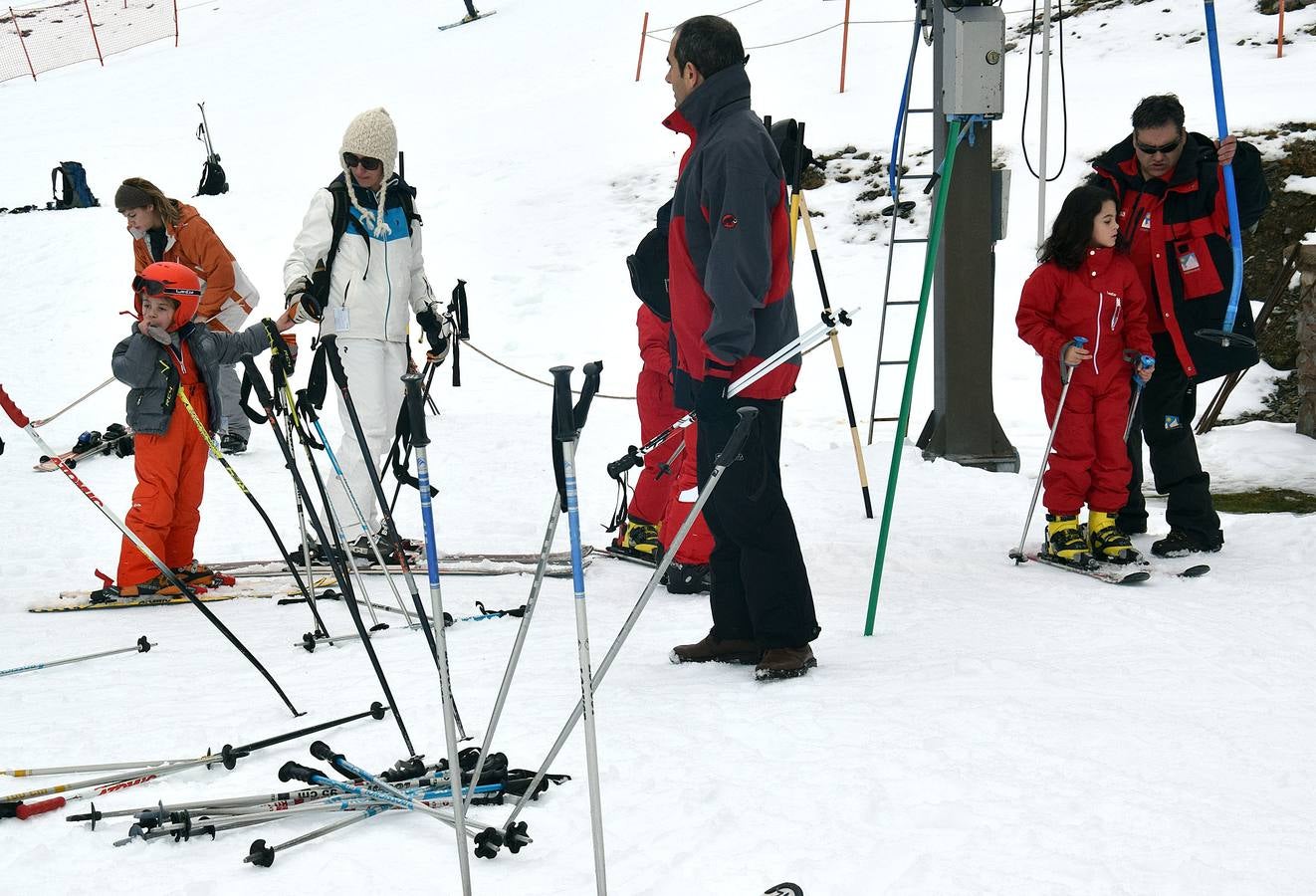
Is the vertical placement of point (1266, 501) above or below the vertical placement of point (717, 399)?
below

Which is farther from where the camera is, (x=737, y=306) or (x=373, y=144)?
(x=373, y=144)

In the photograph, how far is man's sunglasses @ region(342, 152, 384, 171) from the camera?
517 centimetres

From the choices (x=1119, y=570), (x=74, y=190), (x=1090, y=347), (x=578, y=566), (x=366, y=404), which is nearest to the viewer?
(x=578, y=566)

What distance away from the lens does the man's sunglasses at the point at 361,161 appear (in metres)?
5.17

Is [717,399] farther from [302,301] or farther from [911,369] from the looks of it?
[302,301]

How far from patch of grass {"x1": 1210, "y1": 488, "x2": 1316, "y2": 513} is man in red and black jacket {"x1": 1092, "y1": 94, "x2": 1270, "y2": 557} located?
80 centimetres

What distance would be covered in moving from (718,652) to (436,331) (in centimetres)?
245

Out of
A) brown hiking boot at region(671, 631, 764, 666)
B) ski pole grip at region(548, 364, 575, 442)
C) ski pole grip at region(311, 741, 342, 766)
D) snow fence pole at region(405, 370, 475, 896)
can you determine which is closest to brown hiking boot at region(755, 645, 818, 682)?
brown hiking boot at region(671, 631, 764, 666)

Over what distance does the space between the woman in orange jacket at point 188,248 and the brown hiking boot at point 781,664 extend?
128 inches

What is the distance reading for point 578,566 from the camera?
7.44 feet

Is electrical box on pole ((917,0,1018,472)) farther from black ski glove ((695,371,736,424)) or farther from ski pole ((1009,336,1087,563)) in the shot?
→ black ski glove ((695,371,736,424))

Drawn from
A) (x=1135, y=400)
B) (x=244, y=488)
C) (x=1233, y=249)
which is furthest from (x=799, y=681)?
(x=1233, y=249)

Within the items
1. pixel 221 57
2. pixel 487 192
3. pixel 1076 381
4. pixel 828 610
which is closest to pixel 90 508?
pixel 828 610

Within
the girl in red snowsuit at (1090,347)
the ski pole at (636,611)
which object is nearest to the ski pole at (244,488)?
the ski pole at (636,611)
